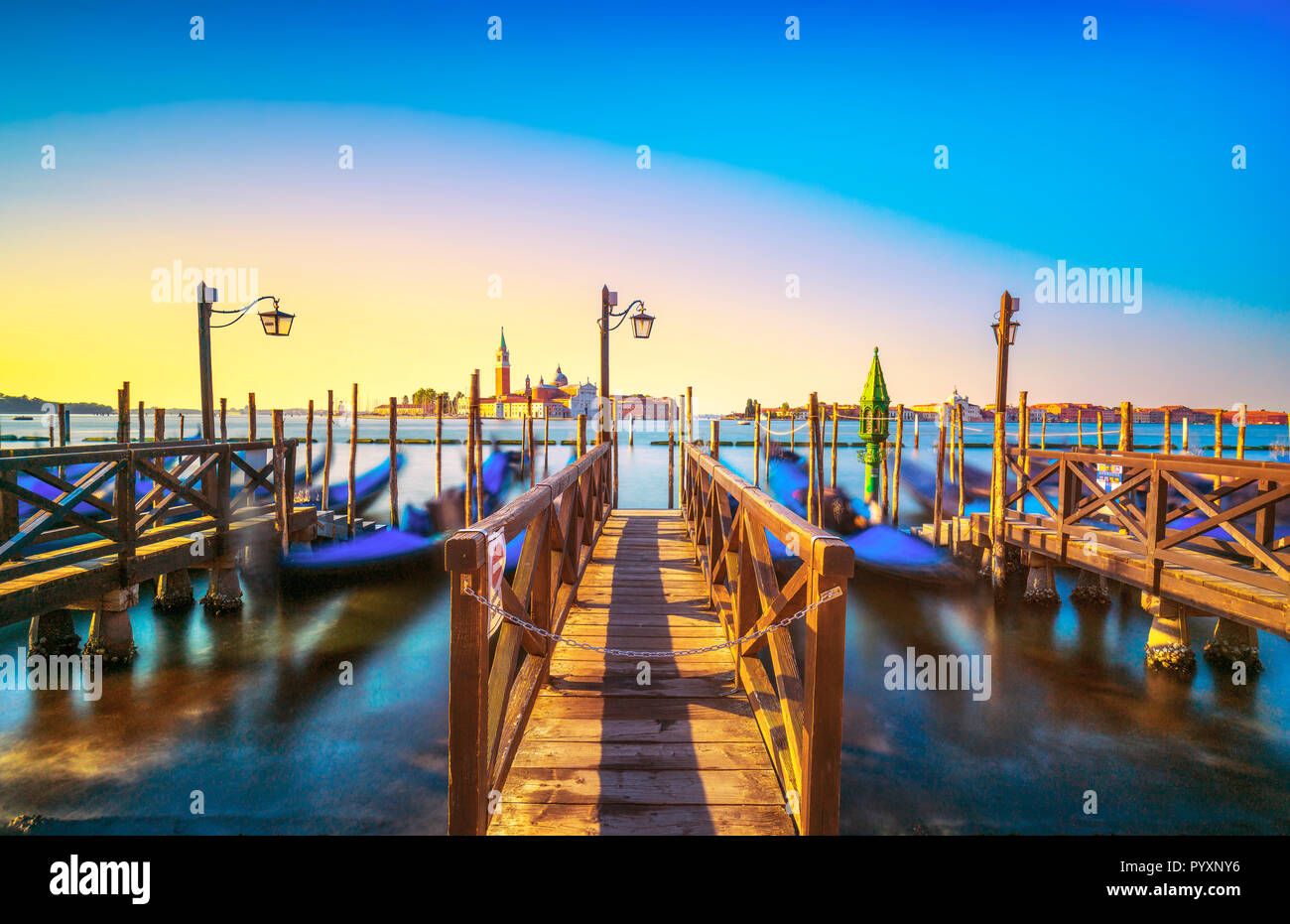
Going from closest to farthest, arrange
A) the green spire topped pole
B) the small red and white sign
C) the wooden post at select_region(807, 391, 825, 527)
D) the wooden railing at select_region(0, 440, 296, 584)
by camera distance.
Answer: the small red and white sign → the wooden railing at select_region(0, 440, 296, 584) → the wooden post at select_region(807, 391, 825, 527) → the green spire topped pole

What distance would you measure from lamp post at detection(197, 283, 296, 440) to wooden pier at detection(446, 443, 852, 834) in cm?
677

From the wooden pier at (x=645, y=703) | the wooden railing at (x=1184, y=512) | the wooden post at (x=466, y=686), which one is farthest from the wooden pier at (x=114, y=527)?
the wooden railing at (x=1184, y=512)

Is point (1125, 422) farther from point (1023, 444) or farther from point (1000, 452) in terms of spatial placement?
point (1000, 452)

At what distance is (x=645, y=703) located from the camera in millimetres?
3482

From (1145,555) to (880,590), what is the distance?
5474 millimetres

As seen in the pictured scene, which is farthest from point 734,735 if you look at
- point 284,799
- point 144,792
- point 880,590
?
point 880,590

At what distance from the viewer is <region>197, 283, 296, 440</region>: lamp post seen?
808 cm

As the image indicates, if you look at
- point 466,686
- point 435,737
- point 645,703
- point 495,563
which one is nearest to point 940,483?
point 435,737

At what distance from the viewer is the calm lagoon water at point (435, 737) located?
17.3 feet

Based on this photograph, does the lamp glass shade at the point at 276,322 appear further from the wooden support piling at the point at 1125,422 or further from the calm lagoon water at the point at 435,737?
the wooden support piling at the point at 1125,422

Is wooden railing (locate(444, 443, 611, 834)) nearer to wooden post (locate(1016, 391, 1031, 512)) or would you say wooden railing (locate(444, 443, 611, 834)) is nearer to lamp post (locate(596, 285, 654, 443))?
lamp post (locate(596, 285, 654, 443))

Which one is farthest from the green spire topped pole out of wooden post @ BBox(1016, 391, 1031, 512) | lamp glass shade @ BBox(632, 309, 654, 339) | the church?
the church

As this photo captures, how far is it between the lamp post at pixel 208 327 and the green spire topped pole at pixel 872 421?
2144 cm
